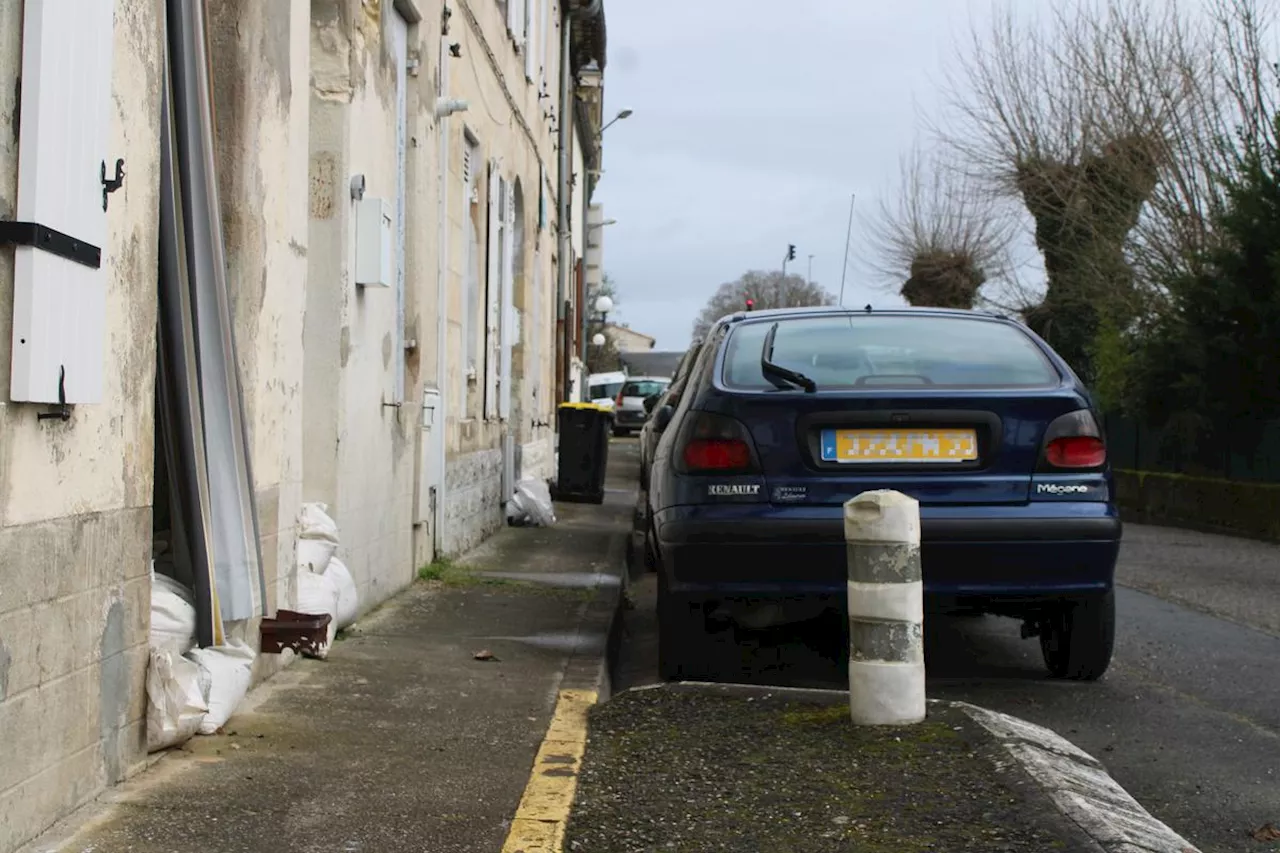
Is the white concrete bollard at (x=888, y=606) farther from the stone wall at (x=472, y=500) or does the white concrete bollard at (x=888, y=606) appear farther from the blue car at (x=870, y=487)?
the stone wall at (x=472, y=500)

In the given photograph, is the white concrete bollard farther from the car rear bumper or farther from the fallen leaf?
the fallen leaf

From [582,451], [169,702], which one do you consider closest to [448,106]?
[169,702]

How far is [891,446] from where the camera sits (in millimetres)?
6305

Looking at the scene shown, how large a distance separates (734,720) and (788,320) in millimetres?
2318

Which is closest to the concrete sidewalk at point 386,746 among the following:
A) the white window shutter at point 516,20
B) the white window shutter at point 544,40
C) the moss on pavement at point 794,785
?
the moss on pavement at point 794,785

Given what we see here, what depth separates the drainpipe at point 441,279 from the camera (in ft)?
34.0

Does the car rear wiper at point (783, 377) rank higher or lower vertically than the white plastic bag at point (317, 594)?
higher

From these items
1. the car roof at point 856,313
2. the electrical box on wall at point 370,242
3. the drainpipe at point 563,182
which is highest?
the drainpipe at point 563,182

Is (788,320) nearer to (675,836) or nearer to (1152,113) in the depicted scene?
(675,836)

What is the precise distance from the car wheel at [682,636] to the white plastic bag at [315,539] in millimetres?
1482

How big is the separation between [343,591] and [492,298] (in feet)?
24.7

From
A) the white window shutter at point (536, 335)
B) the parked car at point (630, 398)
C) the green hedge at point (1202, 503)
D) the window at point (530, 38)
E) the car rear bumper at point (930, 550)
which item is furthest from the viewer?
the parked car at point (630, 398)

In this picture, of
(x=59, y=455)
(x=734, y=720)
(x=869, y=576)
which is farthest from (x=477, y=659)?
(x=59, y=455)

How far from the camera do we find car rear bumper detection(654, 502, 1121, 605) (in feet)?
20.3
